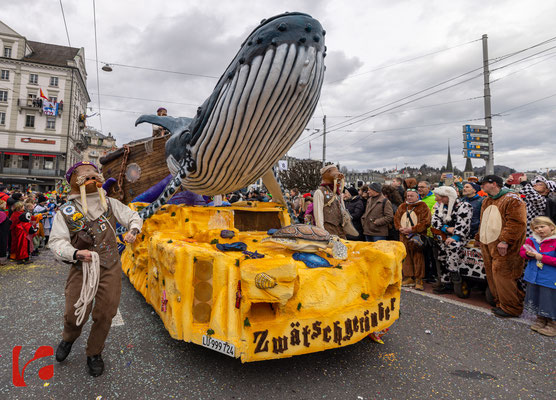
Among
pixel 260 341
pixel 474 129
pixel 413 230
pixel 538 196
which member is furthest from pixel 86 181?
pixel 474 129

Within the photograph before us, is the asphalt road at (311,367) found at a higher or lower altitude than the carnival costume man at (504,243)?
lower

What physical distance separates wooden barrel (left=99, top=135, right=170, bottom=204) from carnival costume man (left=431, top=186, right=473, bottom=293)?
4375mm

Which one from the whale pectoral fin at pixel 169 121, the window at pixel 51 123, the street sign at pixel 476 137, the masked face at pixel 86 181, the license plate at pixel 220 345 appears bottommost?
the license plate at pixel 220 345

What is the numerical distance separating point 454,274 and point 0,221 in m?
8.02

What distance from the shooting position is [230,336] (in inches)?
80.9

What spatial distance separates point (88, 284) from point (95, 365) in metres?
0.62

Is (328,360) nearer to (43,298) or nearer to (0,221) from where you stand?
(43,298)

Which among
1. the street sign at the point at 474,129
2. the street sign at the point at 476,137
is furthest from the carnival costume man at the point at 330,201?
the street sign at the point at 474,129

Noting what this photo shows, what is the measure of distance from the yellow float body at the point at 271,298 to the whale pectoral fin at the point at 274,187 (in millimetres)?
1543

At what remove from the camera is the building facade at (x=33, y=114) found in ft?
109

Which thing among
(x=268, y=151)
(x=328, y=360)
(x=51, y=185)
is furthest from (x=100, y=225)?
(x=51, y=185)

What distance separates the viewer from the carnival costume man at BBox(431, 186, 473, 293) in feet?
14.4

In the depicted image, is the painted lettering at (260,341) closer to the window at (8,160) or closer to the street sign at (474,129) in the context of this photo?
the street sign at (474,129)

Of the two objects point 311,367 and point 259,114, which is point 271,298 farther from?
point 259,114
